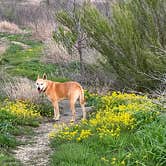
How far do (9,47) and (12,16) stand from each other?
11.5 m

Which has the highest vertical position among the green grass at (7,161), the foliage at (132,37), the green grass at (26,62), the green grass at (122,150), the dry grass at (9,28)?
A: the foliage at (132,37)

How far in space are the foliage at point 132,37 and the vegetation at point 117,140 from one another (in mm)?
4111

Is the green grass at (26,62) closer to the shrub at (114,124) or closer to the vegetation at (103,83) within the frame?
the vegetation at (103,83)

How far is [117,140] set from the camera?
802cm

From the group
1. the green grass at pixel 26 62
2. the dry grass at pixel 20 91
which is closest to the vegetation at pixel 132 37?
the green grass at pixel 26 62

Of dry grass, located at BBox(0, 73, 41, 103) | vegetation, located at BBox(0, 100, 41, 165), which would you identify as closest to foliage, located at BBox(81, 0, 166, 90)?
dry grass, located at BBox(0, 73, 41, 103)

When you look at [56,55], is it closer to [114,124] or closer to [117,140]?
[114,124]

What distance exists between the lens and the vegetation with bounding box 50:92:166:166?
716 cm

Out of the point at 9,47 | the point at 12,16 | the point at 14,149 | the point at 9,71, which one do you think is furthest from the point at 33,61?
the point at 12,16

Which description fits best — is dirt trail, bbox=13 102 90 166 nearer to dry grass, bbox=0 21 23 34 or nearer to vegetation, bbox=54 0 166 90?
vegetation, bbox=54 0 166 90

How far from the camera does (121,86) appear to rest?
1480 centimetres

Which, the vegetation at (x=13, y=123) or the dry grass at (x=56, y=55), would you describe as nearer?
the vegetation at (x=13, y=123)

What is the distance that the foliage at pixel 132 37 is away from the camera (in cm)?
1388

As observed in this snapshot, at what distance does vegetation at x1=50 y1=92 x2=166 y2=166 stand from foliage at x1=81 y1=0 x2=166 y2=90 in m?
4.11
